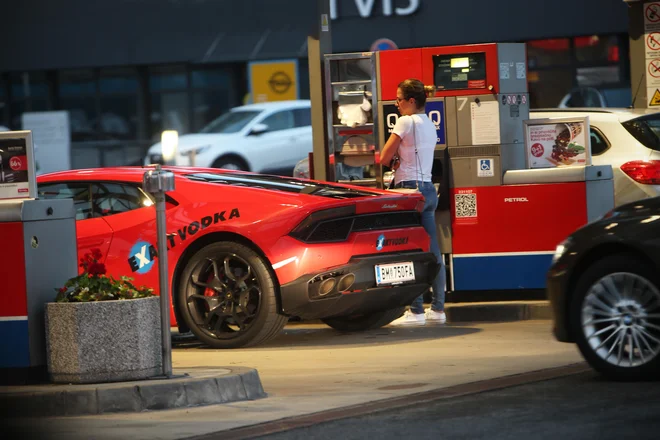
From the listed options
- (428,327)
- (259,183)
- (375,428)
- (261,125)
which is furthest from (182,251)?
(261,125)

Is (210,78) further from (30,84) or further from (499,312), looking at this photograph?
(499,312)

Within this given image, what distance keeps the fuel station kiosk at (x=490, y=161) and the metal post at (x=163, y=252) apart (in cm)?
436

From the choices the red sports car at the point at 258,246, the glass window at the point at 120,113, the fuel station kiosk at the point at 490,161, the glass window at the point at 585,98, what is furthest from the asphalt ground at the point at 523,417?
the glass window at the point at 120,113

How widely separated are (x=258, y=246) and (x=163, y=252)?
75.5 inches

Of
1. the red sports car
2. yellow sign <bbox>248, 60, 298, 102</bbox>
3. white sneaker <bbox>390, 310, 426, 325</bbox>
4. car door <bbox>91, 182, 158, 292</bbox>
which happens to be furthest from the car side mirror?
car door <bbox>91, 182, 158, 292</bbox>

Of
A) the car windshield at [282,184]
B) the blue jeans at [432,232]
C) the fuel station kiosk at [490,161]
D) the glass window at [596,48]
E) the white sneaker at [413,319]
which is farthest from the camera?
the glass window at [596,48]

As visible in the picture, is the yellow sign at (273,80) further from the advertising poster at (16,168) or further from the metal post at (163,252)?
the metal post at (163,252)

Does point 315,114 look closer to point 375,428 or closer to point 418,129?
point 418,129

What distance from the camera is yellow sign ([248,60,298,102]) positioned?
32.5 metres

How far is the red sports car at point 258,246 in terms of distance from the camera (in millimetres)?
9609

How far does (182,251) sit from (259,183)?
81cm

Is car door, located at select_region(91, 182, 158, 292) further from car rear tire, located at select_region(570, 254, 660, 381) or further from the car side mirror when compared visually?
the car side mirror

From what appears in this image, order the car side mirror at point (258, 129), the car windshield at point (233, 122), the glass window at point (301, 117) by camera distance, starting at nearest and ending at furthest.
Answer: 1. the car side mirror at point (258, 129)
2. the car windshield at point (233, 122)
3. the glass window at point (301, 117)

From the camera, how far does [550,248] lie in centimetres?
1143
